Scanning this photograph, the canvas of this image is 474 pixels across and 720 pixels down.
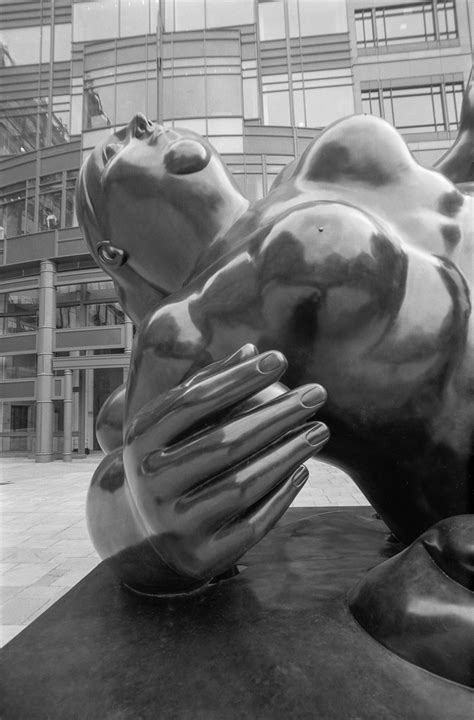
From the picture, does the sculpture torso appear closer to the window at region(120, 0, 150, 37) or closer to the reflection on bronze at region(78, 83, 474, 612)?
the reflection on bronze at region(78, 83, 474, 612)

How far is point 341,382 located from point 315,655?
51cm

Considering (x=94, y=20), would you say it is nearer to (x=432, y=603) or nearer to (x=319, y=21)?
(x=319, y=21)

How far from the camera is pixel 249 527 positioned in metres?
0.88

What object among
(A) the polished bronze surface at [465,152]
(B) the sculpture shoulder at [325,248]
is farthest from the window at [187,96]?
(B) the sculpture shoulder at [325,248]

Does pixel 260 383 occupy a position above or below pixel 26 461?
above

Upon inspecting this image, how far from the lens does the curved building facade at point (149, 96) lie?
47.9 feet

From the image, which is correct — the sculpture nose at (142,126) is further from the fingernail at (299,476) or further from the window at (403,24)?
the window at (403,24)

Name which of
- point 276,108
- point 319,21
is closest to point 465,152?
point 276,108

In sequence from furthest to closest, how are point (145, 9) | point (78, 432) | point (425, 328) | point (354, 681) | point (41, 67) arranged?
point (78, 432) < point (41, 67) < point (145, 9) < point (425, 328) < point (354, 681)

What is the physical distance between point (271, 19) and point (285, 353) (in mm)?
18476

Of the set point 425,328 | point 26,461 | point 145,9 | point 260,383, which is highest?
point 145,9

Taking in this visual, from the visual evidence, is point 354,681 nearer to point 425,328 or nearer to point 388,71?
point 425,328

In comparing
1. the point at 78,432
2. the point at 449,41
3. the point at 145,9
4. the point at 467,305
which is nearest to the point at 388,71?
the point at 449,41

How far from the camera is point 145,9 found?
48.5 feet
